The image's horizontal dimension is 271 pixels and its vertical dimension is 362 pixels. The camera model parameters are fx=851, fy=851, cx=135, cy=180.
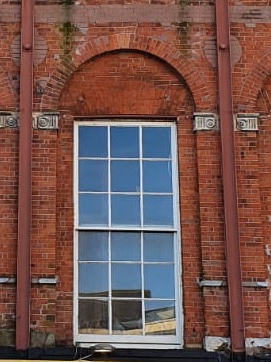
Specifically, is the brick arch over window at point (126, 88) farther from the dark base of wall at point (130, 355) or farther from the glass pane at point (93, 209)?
the dark base of wall at point (130, 355)

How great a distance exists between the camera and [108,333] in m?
11.4

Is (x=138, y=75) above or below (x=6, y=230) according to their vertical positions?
above

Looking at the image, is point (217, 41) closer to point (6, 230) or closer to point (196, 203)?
point (196, 203)

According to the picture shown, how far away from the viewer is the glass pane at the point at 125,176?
12070 millimetres

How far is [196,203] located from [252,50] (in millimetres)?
2516

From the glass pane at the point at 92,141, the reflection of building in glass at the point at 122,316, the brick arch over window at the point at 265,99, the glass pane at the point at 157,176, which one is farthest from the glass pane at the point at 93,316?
the brick arch over window at the point at 265,99

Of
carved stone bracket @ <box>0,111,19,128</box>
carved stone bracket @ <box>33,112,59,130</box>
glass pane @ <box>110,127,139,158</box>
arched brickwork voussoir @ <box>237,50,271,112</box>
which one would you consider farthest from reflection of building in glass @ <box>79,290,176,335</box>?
arched brickwork voussoir @ <box>237,50,271,112</box>

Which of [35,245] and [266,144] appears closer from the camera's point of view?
[35,245]

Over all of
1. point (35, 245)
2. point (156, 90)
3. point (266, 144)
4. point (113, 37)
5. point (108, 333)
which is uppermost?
point (113, 37)

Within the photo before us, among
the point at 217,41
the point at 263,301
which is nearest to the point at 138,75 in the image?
the point at 217,41

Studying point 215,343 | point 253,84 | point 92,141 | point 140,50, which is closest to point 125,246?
point 92,141

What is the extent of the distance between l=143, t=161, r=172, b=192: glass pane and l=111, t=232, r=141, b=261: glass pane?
726mm

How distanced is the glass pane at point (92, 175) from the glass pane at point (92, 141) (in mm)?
134

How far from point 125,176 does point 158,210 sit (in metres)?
0.68
